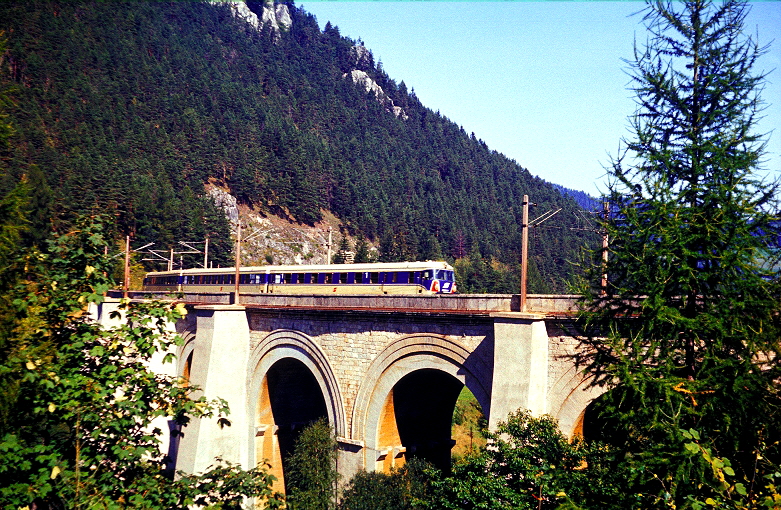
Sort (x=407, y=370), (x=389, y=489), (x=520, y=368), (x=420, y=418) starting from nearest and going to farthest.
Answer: (x=520, y=368) → (x=389, y=489) → (x=407, y=370) → (x=420, y=418)

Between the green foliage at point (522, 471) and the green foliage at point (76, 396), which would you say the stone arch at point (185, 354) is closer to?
the green foliage at point (522, 471)

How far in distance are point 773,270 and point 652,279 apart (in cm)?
172

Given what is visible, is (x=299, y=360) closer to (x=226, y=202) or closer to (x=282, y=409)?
(x=282, y=409)

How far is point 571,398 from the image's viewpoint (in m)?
14.9

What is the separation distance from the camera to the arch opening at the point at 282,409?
2566cm

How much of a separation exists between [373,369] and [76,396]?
13.6m

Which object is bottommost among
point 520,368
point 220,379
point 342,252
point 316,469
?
point 316,469

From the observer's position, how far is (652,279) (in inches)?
372

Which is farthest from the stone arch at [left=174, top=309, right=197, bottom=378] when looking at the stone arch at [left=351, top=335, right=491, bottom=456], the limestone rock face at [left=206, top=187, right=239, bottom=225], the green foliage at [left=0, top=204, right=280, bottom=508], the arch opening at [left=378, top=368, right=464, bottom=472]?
the limestone rock face at [left=206, top=187, right=239, bottom=225]

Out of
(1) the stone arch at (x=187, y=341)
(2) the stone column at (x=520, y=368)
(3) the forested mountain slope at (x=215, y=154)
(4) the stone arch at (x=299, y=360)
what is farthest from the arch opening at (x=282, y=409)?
(3) the forested mountain slope at (x=215, y=154)

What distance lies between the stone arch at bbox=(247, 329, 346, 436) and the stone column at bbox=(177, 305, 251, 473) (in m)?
0.59

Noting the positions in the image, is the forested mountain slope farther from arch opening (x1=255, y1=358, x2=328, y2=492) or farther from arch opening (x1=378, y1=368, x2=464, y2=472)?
arch opening (x1=378, y1=368, x2=464, y2=472)

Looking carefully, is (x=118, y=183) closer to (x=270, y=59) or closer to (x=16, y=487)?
(x=16, y=487)

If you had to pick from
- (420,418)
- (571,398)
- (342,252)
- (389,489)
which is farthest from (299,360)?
(342,252)
